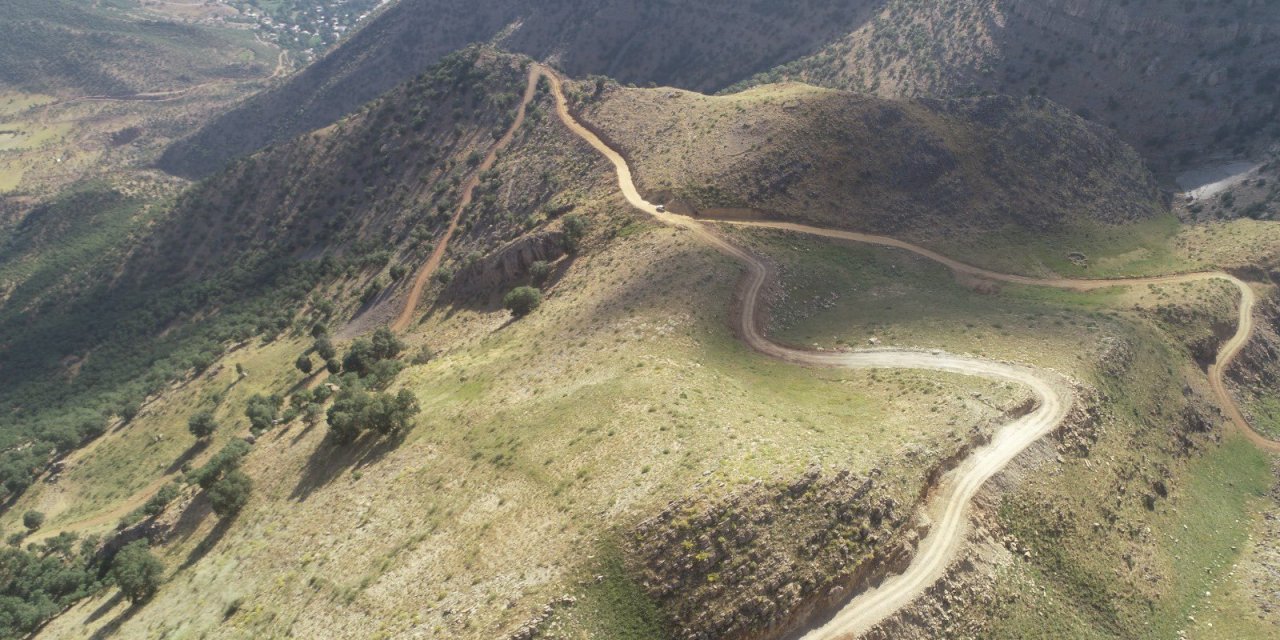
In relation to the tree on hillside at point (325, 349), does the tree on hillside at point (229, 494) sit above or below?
below

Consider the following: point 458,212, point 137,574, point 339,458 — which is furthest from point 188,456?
point 458,212

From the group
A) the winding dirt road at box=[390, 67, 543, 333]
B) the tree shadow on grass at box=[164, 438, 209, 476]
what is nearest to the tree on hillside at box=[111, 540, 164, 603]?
the tree shadow on grass at box=[164, 438, 209, 476]

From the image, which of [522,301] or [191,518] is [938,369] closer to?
[522,301]

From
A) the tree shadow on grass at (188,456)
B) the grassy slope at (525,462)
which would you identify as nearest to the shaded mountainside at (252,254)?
the tree shadow on grass at (188,456)

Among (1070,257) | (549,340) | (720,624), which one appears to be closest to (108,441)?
(549,340)

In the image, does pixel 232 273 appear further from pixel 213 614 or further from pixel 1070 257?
pixel 1070 257

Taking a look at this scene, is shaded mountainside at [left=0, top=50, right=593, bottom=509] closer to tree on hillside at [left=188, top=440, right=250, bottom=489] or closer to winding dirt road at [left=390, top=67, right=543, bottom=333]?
winding dirt road at [left=390, top=67, right=543, bottom=333]

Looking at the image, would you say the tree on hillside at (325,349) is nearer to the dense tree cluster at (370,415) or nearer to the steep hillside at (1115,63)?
the dense tree cluster at (370,415)
